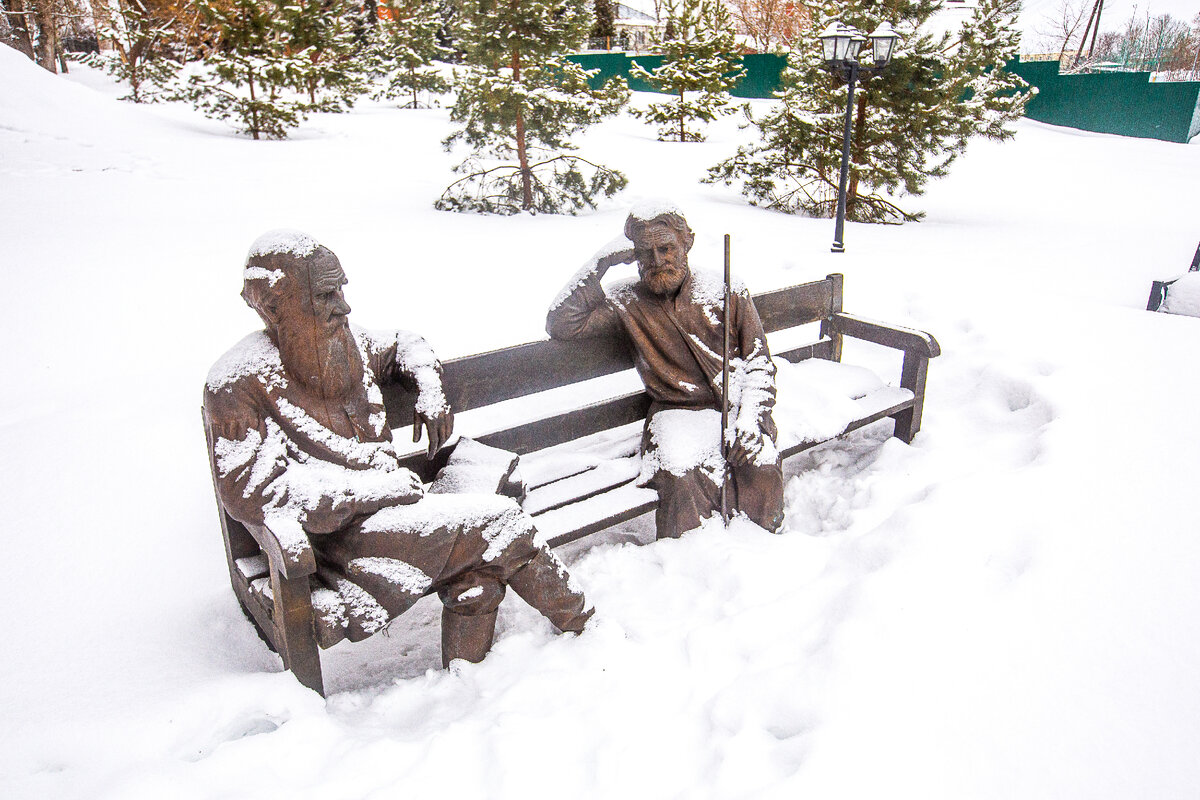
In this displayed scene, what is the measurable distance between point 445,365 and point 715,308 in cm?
108

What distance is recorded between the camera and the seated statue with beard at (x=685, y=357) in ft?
10.8

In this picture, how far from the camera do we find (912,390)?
171 inches

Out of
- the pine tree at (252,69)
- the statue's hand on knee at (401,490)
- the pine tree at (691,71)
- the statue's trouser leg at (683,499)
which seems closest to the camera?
the statue's hand on knee at (401,490)

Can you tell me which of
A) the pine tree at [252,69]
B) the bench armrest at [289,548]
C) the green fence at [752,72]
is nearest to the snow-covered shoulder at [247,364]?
the bench armrest at [289,548]

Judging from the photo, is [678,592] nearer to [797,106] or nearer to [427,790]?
[427,790]

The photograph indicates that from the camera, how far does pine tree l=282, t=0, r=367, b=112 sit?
1686 centimetres

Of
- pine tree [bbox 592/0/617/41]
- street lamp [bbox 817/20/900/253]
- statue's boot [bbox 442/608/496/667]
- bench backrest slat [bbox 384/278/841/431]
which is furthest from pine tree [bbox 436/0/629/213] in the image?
pine tree [bbox 592/0/617/41]

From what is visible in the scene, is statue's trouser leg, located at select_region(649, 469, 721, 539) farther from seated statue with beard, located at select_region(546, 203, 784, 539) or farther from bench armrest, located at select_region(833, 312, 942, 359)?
bench armrest, located at select_region(833, 312, 942, 359)

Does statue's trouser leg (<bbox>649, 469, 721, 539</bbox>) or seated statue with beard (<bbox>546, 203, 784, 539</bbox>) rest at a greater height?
seated statue with beard (<bbox>546, 203, 784, 539</bbox>)

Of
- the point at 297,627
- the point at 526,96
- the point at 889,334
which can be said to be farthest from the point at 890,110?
the point at 297,627

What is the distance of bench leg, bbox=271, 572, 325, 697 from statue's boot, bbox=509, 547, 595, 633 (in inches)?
23.7

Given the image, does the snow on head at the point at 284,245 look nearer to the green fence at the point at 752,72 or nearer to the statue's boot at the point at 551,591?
the statue's boot at the point at 551,591

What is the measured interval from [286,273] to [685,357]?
1715 mm

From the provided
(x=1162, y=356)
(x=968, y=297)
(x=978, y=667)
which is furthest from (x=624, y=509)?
(x=968, y=297)
